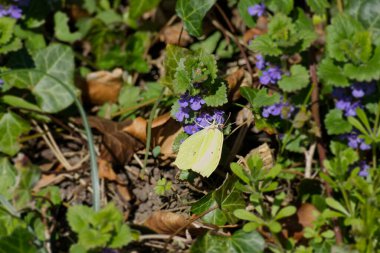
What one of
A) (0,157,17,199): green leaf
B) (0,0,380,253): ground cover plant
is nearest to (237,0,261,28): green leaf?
(0,0,380,253): ground cover plant

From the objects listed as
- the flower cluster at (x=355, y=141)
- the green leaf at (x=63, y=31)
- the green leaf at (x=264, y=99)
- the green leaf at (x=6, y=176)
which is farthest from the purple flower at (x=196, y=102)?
the green leaf at (x=63, y=31)

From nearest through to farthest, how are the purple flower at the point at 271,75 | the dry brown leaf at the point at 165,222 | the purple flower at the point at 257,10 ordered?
the dry brown leaf at the point at 165,222
the purple flower at the point at 271,75
the purple flower at the point at 257,10

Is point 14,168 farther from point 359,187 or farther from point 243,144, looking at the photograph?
point 359,187

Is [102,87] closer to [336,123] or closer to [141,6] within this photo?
[141,6]

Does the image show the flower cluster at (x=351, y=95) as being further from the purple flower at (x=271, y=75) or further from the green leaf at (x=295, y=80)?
the purple flower at (x=271, y=75)

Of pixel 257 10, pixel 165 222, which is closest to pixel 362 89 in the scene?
pixel 257 10

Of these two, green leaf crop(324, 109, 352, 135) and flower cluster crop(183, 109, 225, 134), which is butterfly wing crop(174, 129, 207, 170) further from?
green leaf crop(324, 109, 352, 135)
